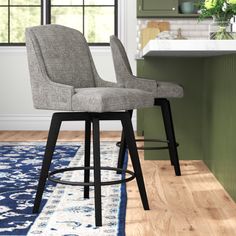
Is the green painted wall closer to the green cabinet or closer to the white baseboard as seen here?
the green cabinet

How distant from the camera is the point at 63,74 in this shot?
2.58 metres

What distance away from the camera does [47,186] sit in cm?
309

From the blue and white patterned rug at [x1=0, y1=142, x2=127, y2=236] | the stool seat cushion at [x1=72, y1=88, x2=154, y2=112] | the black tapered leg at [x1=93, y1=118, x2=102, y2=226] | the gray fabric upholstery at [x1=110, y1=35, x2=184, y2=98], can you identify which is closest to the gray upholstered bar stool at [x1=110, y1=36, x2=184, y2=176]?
the gray fabric upholstery at [x1=110, y1=35, x2=184, y2=98]

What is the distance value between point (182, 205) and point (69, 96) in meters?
0.78

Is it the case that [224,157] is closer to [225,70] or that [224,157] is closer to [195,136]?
[225,70]

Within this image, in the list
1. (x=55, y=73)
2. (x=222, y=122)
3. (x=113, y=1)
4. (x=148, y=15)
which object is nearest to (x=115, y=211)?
(x=55, y=73)

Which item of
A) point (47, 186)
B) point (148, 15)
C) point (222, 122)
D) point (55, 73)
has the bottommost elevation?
point (47, 186)

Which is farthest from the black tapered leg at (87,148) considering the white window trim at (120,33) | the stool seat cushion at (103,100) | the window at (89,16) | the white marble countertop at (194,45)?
the window at (89,16)

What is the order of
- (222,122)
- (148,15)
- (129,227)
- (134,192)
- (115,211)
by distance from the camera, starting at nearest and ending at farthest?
1. (129,227)
2. (115,211)
3. (134,192)
4. (222,122)
5. (148,15)

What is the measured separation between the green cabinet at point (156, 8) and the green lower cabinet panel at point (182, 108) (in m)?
2.35

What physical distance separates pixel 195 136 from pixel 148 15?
252cm

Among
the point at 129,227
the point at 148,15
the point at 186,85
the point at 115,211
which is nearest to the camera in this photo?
the point at 129,227

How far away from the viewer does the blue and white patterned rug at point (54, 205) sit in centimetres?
223

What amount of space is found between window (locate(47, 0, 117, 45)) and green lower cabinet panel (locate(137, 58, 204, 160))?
2696 millimetres
